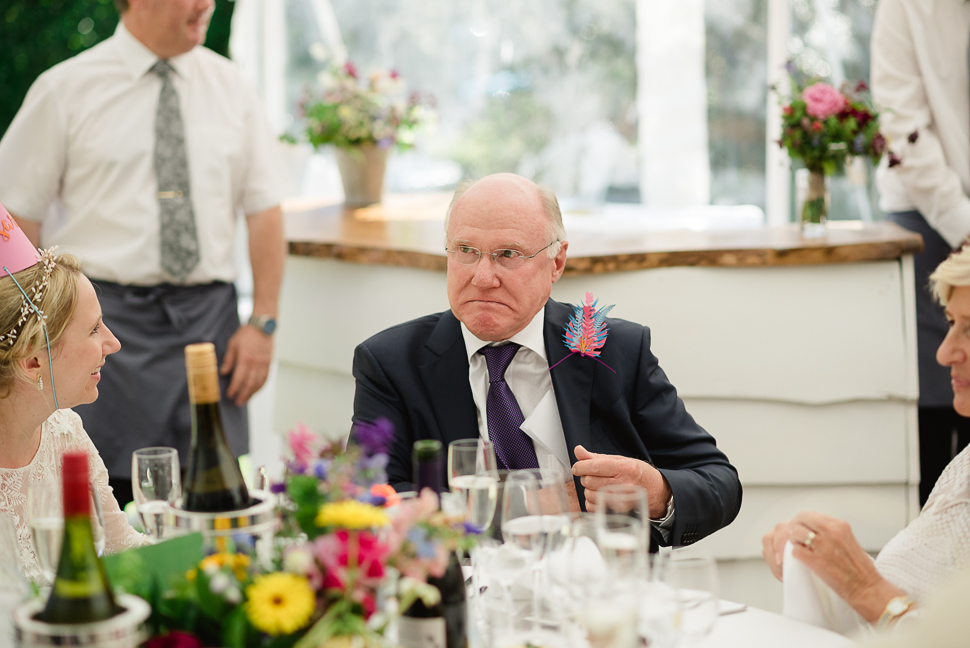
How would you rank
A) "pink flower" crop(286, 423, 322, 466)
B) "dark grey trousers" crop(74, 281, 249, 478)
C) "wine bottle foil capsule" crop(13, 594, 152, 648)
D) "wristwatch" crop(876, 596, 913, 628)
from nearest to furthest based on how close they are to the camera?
1. "wine bottle foil capsule" crop(13, 594, 152, 648)
2. "pink flower" crop(286, 423, 322, 466)
3. "wristwatch" crop(876, 596, 913, 628)
4. "dark grey trousers" crop(74, 281, 249, 478)

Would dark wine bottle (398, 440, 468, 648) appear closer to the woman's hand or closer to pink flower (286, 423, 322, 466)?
pink flower (286, 423, 322, 466)

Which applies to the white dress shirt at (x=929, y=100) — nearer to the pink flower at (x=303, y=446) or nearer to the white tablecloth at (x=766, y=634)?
the white tablecloth at (x=766, y=634)

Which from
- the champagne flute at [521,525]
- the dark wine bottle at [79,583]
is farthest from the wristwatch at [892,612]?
the dark wine bottle at [79,583]

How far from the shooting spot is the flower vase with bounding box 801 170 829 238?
2.95 metres

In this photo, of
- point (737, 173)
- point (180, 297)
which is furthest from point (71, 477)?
point (737, 173)

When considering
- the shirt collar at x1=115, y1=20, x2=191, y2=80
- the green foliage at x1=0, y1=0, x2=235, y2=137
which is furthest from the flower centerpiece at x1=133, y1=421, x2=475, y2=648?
the green foliage at x1=0, y1=0, x2=235, y2=137

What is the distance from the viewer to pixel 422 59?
614 cm

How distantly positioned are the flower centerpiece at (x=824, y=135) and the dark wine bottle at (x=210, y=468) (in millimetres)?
2306

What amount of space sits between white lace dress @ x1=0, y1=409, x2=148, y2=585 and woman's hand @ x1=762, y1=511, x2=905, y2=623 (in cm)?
113

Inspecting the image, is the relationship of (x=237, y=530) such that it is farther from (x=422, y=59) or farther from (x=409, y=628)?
(x=422, y=59)

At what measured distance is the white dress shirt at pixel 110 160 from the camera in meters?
2.71

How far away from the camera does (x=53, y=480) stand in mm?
1572

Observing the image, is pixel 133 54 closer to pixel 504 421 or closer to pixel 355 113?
pixel 355 113

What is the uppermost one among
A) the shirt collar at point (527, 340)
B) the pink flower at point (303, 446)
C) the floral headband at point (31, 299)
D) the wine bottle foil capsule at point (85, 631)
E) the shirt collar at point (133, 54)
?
the shirt collar at point (133, 54)
